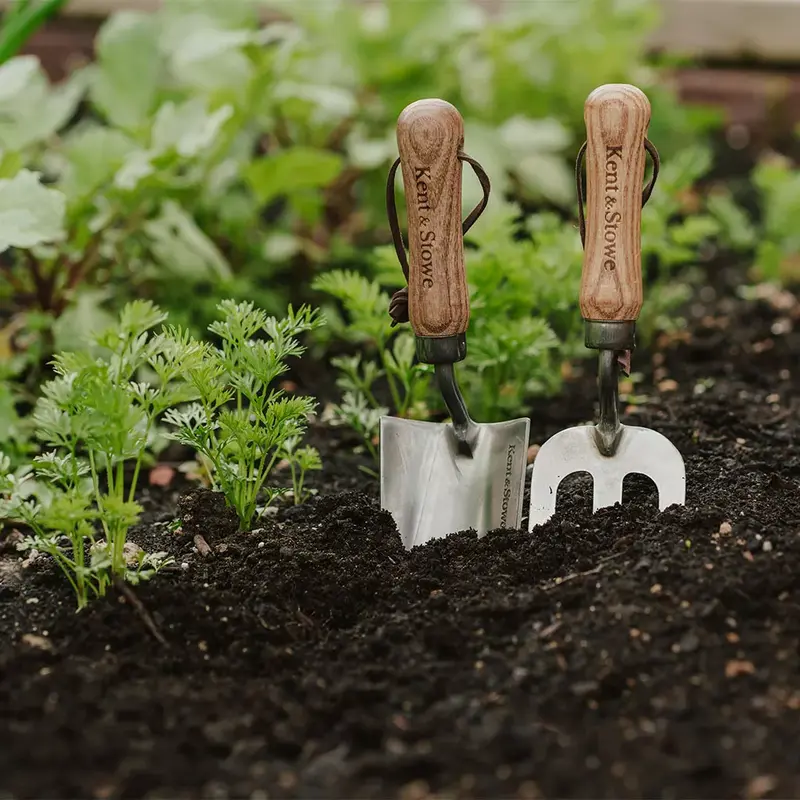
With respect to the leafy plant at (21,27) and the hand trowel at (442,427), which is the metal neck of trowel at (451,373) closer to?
the hand trowel at (442,427)

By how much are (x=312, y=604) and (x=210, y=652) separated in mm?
143

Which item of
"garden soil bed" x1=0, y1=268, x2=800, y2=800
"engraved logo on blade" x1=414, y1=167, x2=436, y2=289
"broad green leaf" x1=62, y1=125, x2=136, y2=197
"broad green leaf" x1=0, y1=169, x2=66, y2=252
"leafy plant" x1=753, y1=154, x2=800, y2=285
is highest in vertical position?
"leafy plant" x1=753, y1=154, x2=800, y2=285

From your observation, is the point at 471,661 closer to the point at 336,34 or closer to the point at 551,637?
the point at 551,637

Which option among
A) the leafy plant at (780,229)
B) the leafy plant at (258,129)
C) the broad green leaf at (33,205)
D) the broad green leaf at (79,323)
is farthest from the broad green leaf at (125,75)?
the leafy plant at (780,229)

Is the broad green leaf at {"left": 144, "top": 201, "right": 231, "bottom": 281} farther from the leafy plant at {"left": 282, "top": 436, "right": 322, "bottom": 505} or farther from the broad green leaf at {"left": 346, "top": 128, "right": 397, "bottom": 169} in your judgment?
the leafy plant at {"left": 282, "top": 436, "right": 322, "bottom": 505}

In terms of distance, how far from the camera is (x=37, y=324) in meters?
2.03

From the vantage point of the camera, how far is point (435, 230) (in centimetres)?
134

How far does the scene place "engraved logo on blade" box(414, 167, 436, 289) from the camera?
4.33 feet

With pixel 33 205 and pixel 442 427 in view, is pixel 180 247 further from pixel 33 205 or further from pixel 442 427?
pixel 442 427

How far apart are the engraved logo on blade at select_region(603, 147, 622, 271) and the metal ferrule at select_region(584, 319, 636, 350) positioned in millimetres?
75

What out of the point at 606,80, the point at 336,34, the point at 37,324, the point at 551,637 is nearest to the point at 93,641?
the point at 551,637

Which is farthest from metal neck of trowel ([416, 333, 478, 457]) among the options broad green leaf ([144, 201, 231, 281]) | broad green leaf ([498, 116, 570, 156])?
broad green leaf ([498, 116, 570, 156])

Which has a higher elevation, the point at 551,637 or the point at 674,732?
the point at 551,637

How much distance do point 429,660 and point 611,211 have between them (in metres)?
0.61
